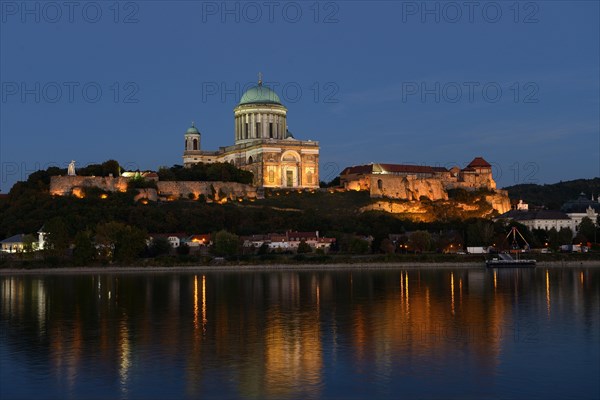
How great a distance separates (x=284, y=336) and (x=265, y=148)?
52.7m

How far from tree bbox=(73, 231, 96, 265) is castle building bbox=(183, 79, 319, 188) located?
72.9ft

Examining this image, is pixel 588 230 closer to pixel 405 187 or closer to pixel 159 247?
pixel 405 187

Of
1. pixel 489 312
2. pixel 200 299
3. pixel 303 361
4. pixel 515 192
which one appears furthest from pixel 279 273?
pixel 515 192

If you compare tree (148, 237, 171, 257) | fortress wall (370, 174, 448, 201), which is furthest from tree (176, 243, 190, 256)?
fortress wall (370, 174, 448, 201)

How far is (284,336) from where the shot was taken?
22.2 m

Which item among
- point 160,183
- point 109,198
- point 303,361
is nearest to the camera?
point 303,361

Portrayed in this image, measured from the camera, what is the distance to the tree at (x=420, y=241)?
60500mm

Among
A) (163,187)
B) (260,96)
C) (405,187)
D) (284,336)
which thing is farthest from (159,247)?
(284,336)

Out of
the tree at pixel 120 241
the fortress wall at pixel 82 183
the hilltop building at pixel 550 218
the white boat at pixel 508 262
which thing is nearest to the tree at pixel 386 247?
the white boat at pixel 508 262

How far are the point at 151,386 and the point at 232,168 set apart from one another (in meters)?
56.7

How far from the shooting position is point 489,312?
88.8ft

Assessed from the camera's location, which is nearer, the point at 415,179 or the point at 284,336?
the point at 284,336

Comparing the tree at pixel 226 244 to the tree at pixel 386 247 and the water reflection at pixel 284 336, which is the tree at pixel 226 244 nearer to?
the tree at pixel 386 247

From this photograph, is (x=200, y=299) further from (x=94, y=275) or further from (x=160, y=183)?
(x=160, y=183)
